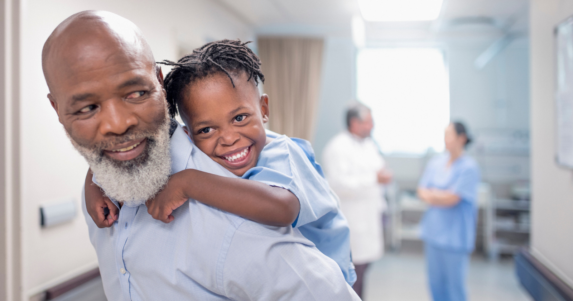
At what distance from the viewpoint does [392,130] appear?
17.8ft

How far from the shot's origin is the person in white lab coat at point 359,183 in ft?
9.37

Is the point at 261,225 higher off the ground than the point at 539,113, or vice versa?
the point at 539,113

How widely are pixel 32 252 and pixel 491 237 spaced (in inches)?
190

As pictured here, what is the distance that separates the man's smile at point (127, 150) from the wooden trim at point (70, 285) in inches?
48.3

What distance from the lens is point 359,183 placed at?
286cm

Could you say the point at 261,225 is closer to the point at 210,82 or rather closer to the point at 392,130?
the point at 210,82

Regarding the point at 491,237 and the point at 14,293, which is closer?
the point at 14,293

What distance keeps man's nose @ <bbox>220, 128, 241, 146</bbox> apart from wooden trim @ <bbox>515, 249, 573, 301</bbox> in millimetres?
1474

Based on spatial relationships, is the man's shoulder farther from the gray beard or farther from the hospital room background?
the gray beard

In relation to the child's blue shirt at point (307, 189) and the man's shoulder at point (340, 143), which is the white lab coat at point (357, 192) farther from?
the child's blue shirt at point (307, 189)

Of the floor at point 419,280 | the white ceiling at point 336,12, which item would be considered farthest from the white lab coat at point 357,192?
the white ceiling at point 336,12

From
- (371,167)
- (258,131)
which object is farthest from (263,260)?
(371,167)

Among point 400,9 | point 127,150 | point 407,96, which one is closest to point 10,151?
point 127,150

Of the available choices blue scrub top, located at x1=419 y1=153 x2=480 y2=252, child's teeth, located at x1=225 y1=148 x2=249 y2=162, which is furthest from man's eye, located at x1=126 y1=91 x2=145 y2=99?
blue scrub top, located at x1=419 y1=153 x2=480 y2=252
